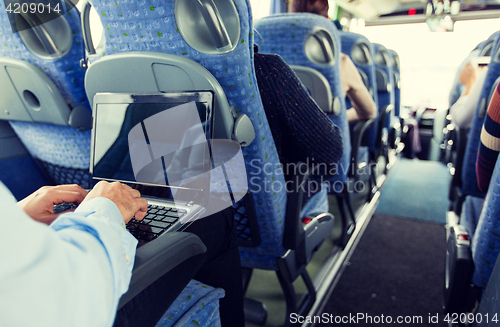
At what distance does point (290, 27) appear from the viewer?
4.16 ft

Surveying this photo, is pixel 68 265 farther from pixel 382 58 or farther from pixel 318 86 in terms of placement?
pixel 382 58

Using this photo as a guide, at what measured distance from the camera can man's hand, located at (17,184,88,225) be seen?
61 cm

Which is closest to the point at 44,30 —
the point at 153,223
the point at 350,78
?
the point at 153,223

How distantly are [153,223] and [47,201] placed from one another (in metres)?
0.22

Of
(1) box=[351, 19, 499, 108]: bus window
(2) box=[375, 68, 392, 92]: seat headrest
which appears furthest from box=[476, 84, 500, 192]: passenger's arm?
(1) box=[351, 19, 499, 108]: bus window

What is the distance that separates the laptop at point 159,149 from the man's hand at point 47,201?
5.4 inches

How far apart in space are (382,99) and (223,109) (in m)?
2.47

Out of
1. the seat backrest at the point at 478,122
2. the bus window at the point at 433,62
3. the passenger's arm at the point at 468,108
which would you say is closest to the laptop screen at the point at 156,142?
the seat backrest at the point at 478,122

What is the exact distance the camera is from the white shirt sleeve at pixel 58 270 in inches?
11.8

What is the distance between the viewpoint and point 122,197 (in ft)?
1.93

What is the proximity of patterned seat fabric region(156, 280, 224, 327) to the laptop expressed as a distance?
20 centimetres

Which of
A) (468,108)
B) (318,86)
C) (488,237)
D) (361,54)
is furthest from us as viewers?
(361,54)

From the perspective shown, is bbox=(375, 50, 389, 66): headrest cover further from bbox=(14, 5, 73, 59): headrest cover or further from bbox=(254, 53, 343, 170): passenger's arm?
bbox=(14, 5, 73, 59): headrest cover

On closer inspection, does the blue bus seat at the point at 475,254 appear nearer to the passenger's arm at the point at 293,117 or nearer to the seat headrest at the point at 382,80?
the passenger's arm at the point at 293,117
